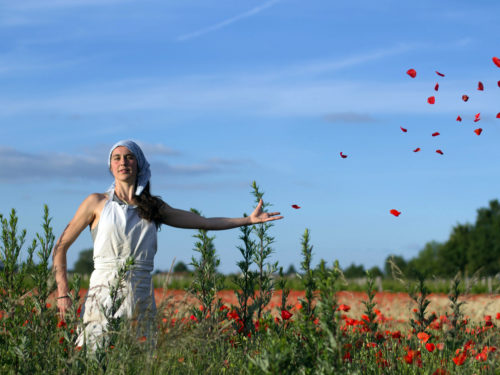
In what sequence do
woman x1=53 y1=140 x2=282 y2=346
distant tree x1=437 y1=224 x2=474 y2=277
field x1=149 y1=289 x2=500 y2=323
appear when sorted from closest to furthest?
woman x1=53 y1=140 x2=282 y2=346, field x1=149 y1=289 x2=500 y2=323, distant tree x1=437 y1=224 x2=474 y2=277

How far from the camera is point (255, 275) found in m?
5.75

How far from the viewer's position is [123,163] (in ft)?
17.0

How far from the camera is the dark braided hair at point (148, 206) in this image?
16.9 ft

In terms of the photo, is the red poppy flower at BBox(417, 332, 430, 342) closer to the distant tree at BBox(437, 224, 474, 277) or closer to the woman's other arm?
the woman's other arm

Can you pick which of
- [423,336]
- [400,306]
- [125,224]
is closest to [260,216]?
[125,224]

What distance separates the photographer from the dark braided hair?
516cm

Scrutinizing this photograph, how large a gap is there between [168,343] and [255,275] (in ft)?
8.17

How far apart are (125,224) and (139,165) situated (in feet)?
2.02

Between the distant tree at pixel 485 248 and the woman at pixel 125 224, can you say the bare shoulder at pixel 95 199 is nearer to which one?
the woman at pixel 125 224

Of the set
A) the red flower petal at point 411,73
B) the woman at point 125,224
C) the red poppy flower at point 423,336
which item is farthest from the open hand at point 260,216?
the red flower petal at point 411,73

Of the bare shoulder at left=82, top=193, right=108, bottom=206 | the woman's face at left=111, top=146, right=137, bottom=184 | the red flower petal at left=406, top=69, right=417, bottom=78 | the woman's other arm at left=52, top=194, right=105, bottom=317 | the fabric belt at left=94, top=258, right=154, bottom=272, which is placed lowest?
the fabric belt at left=94, top=258, right=154, bottom=272

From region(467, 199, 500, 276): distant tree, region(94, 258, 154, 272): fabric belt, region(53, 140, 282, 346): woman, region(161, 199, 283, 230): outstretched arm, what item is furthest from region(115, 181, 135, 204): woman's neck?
region(467, 199, 500, 276): distant tree

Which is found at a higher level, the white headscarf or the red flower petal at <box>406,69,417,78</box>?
the red flower petal at <box>406,69,417,78</box>

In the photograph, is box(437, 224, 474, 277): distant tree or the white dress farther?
box(437, 224, 474, 277): distant tree
